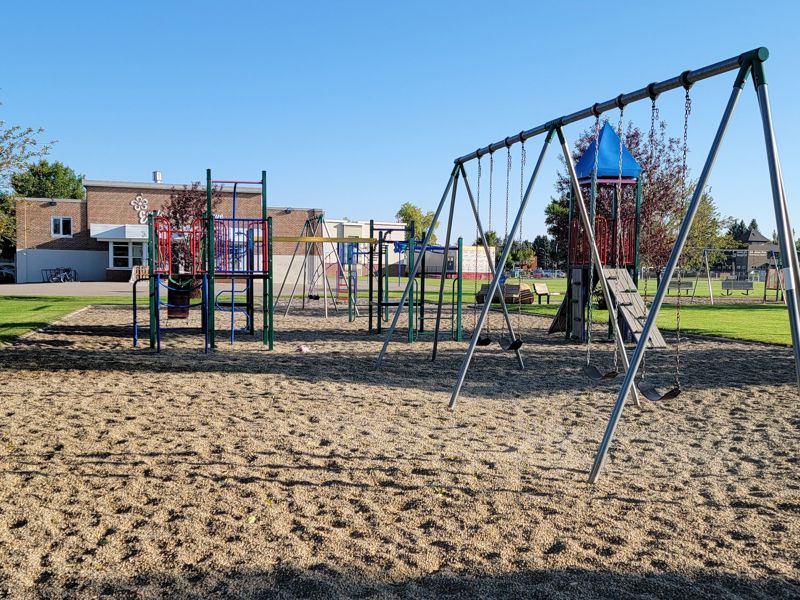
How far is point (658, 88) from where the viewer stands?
5484 mm

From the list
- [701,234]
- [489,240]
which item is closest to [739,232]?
[489,240]

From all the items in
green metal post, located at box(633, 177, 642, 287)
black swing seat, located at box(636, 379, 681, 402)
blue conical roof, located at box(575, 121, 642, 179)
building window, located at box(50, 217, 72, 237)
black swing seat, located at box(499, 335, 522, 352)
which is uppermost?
building window, located at box(50, 217, 72, 237)

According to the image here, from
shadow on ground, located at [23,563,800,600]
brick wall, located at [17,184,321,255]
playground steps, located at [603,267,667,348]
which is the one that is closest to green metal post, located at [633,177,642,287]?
playground steps, located at [603,267,667,348]

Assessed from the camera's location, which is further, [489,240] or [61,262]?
[489,240]

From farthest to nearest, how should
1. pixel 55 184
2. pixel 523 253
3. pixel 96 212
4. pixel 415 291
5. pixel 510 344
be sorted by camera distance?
pixel 55 184, pixel 96 212, pixel 523 253, pixel 415 291, pixel 510 344

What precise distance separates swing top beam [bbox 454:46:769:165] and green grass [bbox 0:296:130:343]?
33.0 feet

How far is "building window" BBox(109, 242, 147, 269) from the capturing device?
46.1m

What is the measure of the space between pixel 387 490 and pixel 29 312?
17.9 metres

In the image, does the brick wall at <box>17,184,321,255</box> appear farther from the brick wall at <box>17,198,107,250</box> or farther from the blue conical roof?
the blue conical roof

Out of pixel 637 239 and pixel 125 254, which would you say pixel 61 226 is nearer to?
pixel 125 254

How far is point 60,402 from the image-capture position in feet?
24.1

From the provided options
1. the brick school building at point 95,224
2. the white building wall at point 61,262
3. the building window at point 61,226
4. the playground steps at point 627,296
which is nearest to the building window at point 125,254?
the brick school building at point 95,224

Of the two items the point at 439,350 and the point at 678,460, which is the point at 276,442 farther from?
the point at 439,350

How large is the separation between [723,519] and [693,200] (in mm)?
1959
